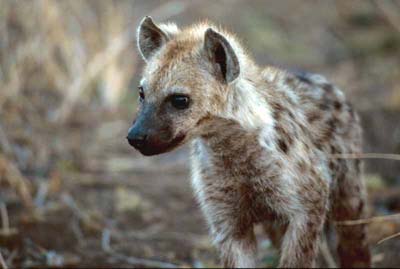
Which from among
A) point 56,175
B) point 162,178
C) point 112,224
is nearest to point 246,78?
point 112,224

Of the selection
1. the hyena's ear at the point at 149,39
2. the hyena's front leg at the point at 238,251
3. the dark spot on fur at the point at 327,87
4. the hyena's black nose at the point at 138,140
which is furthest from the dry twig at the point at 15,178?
the dark spot on fur at the point at 327,87

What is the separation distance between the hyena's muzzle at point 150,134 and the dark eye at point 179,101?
0.08m

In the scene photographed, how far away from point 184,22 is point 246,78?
5.76 meters

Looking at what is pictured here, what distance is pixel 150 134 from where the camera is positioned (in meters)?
2.81

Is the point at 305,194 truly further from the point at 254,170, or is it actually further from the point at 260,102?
the point at 260,102

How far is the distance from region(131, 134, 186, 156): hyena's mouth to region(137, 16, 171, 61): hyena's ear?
525 mm

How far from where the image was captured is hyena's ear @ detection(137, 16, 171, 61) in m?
3.24

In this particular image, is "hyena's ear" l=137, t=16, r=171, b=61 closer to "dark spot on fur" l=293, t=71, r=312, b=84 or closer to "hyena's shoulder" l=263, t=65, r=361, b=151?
"hyena's shoulder" l=263, t=65, r=361, b=151

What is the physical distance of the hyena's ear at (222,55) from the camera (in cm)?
287

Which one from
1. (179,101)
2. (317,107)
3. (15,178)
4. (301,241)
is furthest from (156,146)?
(15,178)

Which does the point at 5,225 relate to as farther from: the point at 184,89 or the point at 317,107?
the point at 317,107

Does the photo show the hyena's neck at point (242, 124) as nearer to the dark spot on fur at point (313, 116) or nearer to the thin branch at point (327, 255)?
the dark spot on fur at point (313, 116)

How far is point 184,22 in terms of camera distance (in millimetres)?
8688

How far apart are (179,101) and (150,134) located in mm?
209
